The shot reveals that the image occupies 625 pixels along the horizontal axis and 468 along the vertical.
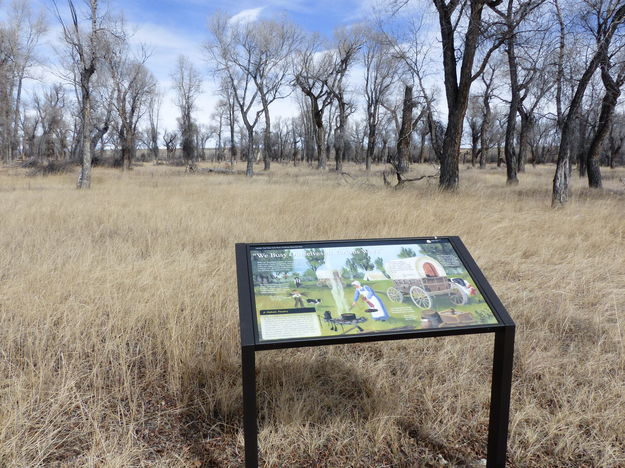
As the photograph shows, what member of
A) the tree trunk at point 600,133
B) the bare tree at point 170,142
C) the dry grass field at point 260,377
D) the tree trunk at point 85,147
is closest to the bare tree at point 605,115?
the tree trunk at point 600,133

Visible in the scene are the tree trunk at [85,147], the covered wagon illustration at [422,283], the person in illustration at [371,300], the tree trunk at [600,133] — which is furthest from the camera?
the tree trunk at [85,147]

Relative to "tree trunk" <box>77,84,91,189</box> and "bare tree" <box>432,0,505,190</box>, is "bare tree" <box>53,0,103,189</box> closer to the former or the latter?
"tree trunk" <box>77,84,91,189</box>

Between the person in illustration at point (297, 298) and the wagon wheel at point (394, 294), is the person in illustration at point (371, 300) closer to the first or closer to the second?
the wagon wheel at point (394, 294)

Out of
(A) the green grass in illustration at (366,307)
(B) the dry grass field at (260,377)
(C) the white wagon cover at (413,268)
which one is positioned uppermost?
(C) the white wagon cover at (413,268)

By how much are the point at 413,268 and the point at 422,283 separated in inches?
4.2

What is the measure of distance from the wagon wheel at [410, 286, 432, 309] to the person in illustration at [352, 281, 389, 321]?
0.59 feet

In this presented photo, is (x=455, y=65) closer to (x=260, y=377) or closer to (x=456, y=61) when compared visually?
(x=456, y=61)

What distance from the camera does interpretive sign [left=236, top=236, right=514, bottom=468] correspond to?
184 cm

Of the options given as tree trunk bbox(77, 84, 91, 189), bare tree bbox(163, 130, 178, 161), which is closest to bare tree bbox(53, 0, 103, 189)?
tree trunk bbox(77, 84, 91, 189)

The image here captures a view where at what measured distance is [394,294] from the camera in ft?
6.77

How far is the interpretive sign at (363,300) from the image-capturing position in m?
1.84

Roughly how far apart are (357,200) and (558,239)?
4452 millimetres

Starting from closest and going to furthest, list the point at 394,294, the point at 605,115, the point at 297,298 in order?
the point at 297,298 → the point at 394,294 → the point at 605,115

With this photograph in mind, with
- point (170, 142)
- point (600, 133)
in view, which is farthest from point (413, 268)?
point (170, 142)
